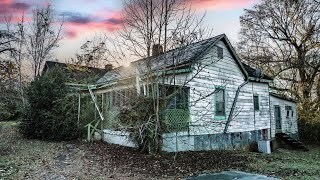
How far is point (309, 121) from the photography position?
73.4 feet

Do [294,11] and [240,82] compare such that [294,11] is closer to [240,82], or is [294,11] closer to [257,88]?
[257,88]

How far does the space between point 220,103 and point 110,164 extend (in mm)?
7839

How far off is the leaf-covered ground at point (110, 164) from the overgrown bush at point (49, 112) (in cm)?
121

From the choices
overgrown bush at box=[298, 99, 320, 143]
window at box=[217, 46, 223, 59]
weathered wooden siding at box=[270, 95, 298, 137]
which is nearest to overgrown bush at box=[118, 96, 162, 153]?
window at box=[217, 46, 223, 59]

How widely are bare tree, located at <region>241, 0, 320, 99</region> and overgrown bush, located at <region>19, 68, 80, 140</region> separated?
16.7 m

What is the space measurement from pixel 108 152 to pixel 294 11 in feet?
66.2

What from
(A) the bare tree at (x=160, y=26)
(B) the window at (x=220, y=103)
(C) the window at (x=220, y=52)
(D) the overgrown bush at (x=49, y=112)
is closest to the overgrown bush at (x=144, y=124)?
(A) the bare tree at (x=160, y=26)

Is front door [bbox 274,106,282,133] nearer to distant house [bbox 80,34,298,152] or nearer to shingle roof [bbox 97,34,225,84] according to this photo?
distant house [bbox 80,34,298,152]

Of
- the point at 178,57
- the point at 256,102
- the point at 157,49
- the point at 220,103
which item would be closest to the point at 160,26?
the point at 157,49

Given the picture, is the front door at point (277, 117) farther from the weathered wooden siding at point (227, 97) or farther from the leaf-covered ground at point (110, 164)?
the leaf-covered ground at point (110, 164)

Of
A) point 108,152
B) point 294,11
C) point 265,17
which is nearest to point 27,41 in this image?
point 108,152

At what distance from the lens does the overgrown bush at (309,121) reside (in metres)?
22.0

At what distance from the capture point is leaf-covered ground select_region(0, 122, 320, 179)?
854cm

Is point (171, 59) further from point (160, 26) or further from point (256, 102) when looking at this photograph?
point (256, 102)
